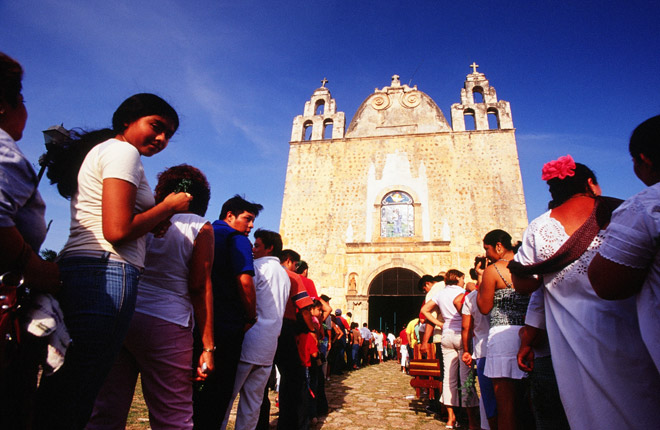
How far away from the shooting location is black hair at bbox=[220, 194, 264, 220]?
2.69 metres

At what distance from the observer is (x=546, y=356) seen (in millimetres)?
2010

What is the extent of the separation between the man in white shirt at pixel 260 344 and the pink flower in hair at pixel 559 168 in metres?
1.94

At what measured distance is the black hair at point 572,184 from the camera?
2006 millimetres

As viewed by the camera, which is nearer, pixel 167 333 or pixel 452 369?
pixel 167 333

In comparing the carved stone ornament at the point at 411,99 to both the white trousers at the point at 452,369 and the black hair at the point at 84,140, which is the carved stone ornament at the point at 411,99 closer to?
the white trousers at the point at 452,369

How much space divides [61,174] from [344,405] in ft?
15.8

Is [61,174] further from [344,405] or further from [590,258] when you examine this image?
[344,405]

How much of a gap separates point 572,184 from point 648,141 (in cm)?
51

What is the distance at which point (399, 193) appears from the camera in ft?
46.8

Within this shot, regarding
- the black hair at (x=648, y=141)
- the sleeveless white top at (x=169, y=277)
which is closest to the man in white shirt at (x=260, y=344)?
the sleeveless white top at (x=169, y=277)

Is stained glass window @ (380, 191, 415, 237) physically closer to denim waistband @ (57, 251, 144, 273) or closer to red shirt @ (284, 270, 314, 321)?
red shirt @ (284, 270, 314, 321)

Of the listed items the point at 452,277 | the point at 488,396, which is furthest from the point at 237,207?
the point at 452,277

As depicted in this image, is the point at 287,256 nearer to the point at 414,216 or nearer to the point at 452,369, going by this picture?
the point at 452,369

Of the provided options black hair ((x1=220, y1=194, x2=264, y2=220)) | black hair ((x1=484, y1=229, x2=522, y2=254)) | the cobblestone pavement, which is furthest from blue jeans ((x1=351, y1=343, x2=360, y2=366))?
black hair ((x1=220, y1=194, x2=264, y2=220))
